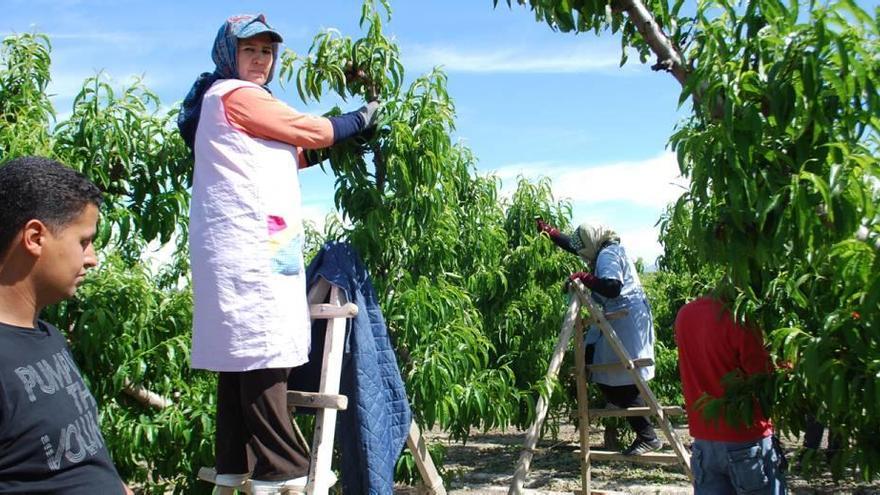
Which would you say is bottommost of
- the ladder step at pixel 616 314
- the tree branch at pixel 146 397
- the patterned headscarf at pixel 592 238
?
the tree branch at pixel 146 397

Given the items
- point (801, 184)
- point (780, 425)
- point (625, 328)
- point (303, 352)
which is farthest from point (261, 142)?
point (625, 328)

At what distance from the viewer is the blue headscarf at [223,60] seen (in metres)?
3.03

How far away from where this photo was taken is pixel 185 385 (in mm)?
4016

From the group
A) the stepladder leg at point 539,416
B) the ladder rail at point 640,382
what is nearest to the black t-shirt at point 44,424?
the stepladder leg at point 539,416

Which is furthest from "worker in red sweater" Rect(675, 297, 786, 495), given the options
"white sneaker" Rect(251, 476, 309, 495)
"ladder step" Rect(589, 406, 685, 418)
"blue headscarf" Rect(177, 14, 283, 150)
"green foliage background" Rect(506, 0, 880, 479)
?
"blue headscarf" Rect(177, 14, 283, 150)

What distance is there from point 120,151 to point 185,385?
3.47ft

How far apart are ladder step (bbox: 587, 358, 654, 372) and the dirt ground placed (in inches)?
26.6

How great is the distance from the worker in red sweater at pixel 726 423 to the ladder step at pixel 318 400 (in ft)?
4.78

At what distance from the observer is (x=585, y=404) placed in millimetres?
6227

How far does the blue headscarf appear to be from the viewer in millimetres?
3027

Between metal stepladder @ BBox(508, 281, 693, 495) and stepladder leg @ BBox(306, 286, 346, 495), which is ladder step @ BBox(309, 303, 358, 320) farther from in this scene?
metal stepladder @ BBox(508, 281, 693, 495)

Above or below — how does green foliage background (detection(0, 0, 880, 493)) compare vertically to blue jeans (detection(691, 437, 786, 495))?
above

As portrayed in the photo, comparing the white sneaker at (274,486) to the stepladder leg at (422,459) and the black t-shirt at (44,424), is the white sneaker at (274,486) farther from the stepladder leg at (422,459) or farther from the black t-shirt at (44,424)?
the black t-shirt at (44,424)

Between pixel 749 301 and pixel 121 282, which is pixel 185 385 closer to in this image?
pixel 121 282
